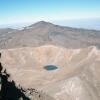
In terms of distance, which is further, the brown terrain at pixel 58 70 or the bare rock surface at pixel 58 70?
the bare rock surface at pixel 58 70

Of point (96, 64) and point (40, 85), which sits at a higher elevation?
point (96, 64)

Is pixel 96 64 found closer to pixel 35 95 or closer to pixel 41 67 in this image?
pixel 41 67

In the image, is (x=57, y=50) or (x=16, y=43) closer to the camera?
Result: (x=57, y=50)

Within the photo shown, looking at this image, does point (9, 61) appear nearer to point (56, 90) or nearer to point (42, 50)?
point (42, 50)

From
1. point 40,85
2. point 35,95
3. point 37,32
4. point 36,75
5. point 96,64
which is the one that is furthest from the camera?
point 37,32

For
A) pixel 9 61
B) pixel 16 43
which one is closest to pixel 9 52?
pixel 9 61

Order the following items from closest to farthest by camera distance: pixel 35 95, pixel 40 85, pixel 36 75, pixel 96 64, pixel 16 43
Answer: pixel 35 95
pixel 40 85
pixel 96 64
pixel 36 75
pixel 16 43

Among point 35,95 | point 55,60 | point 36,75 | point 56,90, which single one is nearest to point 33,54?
point 55,60

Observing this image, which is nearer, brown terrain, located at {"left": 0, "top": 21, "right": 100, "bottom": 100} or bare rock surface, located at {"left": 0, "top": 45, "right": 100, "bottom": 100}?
brown terrain, located at {"left": 0, "top": 21, "right": 100, "bottom": 100}

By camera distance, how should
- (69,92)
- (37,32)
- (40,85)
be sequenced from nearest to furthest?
1. (69,92)
2. (40,85)
3. (37,32)
